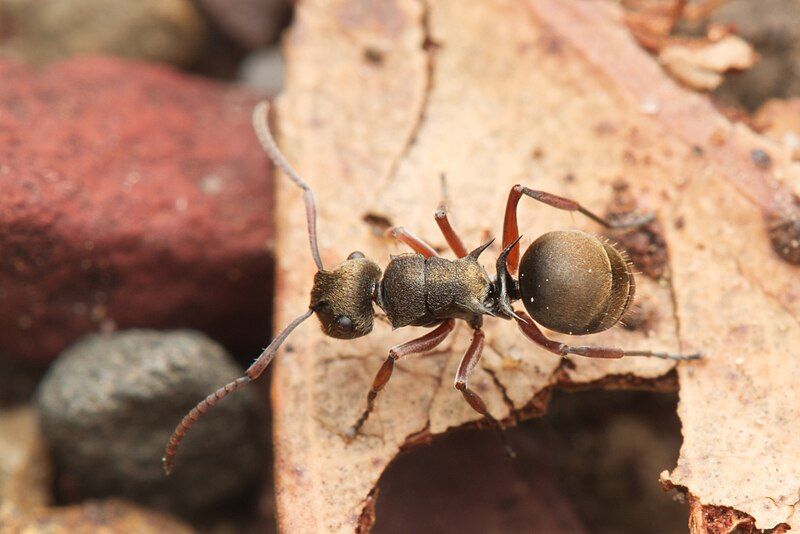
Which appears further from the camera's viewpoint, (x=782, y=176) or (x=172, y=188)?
(x=172, y=188)

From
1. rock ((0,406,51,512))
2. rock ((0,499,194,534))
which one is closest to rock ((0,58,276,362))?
rock ((0,406,51,512))

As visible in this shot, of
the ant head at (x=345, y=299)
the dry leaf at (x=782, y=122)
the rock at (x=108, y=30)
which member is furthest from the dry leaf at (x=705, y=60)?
the rock at (x=108, y=30)

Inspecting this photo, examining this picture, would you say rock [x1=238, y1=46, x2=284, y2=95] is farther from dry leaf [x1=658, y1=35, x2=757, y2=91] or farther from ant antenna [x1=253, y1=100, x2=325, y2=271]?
→ dry leaf [x1=658, y1=35, x2=757, y2=91]

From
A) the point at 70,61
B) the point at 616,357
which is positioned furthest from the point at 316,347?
the point at 70,61

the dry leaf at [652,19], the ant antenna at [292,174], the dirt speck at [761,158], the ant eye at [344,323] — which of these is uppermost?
the dry leaf at [652,19]

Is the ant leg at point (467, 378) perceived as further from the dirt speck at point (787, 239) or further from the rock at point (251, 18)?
the rock at point (251, 18)

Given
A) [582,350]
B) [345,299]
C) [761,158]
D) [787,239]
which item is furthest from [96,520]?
[761,158]

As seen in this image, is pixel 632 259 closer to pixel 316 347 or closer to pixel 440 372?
pixel 440 372
